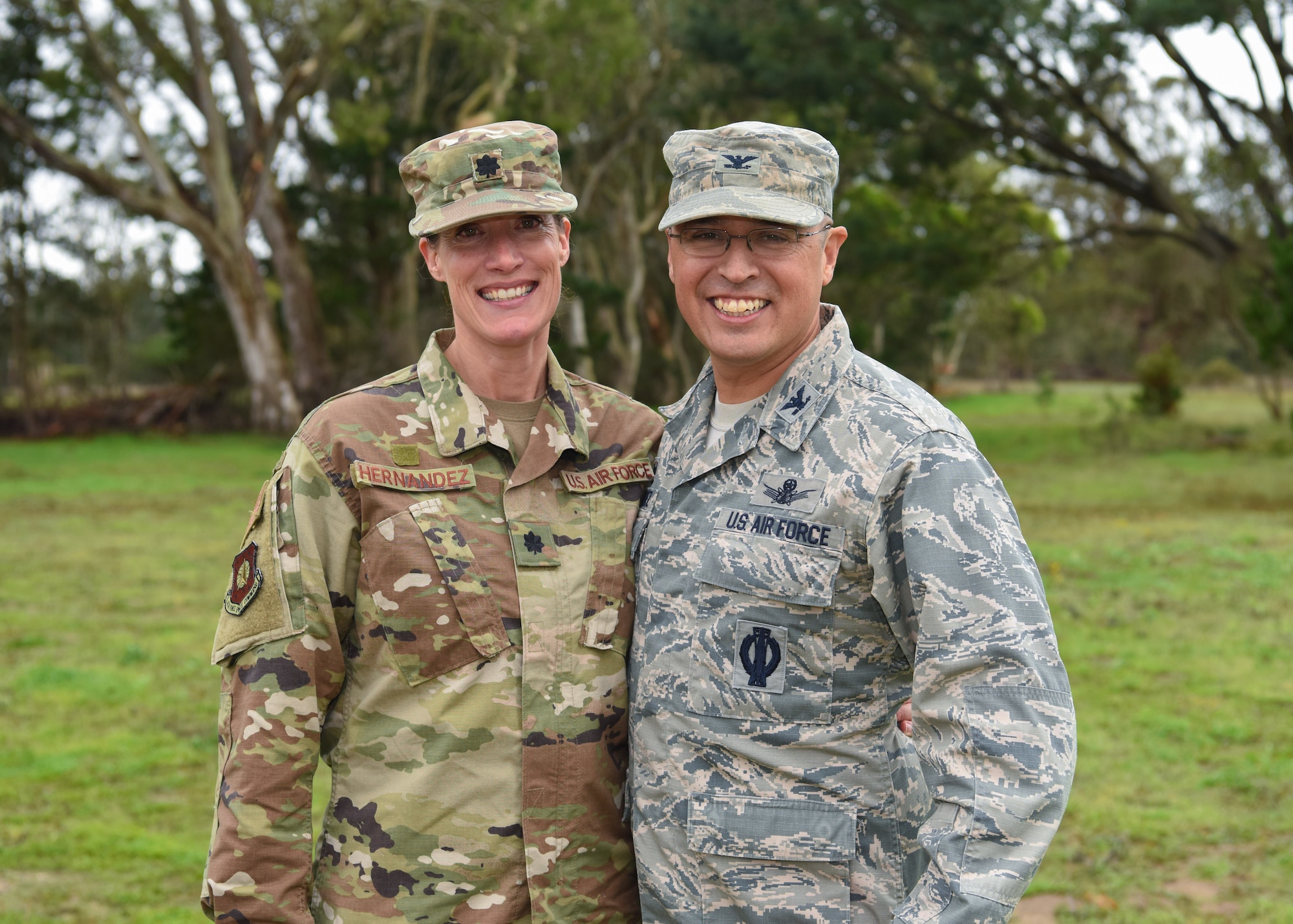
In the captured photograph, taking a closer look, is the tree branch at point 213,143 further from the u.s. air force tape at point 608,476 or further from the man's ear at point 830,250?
Answer: the man's ear at point 830,250

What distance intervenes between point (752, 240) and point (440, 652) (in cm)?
104

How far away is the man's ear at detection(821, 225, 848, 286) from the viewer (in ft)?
8.32

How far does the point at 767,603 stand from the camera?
227 centimetres


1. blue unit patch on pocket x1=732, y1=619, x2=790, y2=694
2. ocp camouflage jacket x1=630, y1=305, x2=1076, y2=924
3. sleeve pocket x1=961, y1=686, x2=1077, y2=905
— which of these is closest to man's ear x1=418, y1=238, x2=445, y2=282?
ocp camouflage jacket x1=630, y1=305, x2=1076, y2=924

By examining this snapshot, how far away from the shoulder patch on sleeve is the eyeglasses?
98cm

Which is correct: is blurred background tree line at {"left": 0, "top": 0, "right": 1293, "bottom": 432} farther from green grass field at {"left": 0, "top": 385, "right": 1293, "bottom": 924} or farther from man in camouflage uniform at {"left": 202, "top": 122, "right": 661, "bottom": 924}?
man in camouflage uniform at {"left": 202, "top": 122, "right": 661, "bottom": 924}

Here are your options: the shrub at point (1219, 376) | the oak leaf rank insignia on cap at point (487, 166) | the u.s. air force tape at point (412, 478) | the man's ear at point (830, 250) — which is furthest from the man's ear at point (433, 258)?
the shrub at point (1219, 376)

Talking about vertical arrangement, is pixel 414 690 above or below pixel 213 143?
below

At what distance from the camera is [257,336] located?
24.0 m

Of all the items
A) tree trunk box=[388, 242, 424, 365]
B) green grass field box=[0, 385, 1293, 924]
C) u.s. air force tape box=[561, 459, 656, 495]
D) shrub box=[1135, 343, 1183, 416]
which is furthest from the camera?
shrub box=[1135, 343, 1183, 416]

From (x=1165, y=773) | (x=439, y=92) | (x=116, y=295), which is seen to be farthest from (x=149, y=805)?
(x=116, y=295)

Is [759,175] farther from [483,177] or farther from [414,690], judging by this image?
[414,690]

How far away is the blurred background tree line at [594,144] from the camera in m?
20.6

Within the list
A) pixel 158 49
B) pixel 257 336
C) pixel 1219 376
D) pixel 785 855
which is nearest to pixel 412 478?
pixel 785 855
